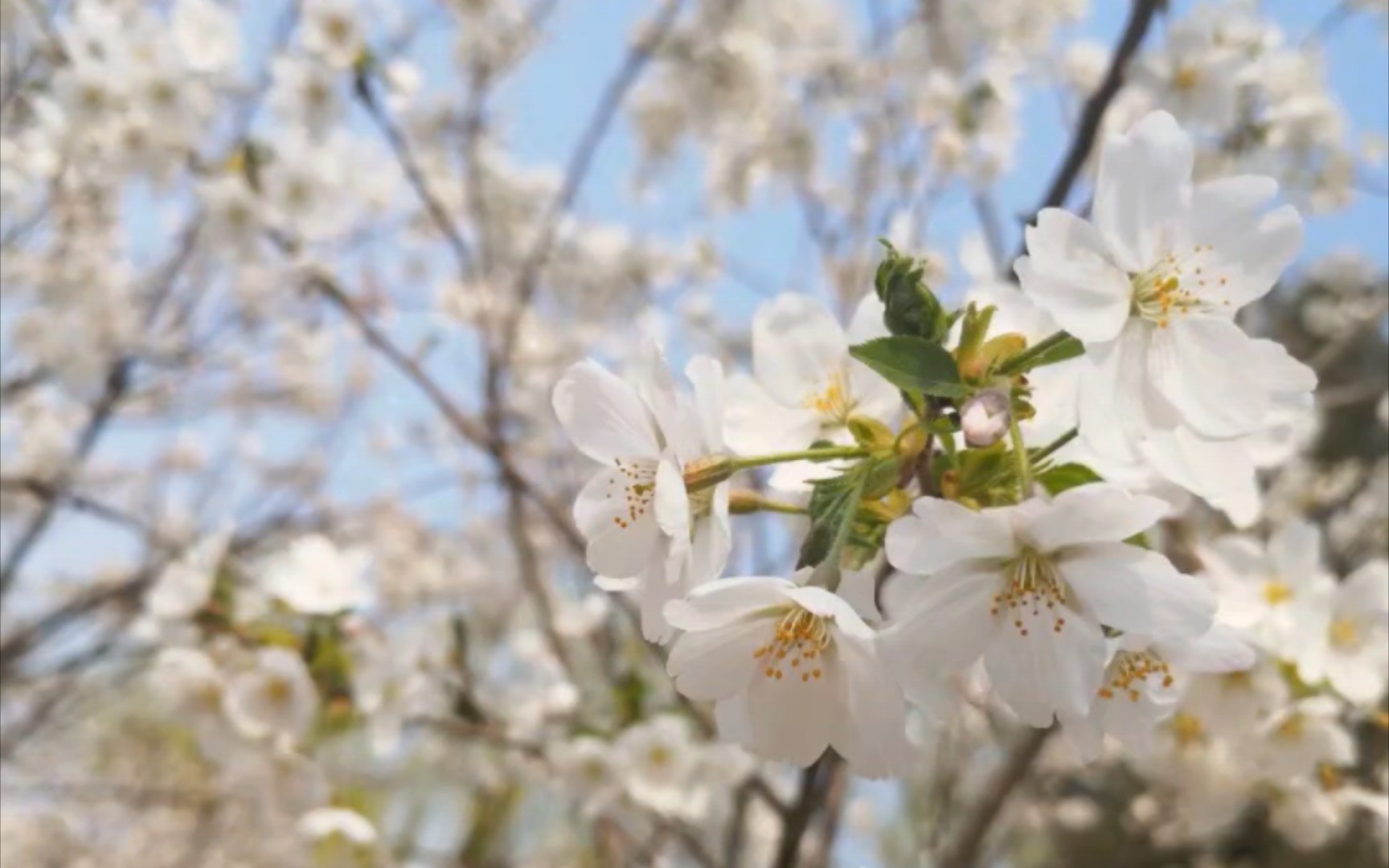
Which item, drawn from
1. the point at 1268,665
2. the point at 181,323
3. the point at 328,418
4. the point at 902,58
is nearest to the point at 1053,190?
the point at 1268,665

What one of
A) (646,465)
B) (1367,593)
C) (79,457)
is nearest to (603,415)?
(646,465)

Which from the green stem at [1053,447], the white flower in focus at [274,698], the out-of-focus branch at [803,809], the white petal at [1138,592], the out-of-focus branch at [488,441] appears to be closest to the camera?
the white petal at [1138,592]

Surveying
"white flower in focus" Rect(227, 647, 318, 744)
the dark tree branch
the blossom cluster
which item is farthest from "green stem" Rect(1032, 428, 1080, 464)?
"white flower in focus" Rect(227, 647, 318, 744)

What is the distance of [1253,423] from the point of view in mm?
585

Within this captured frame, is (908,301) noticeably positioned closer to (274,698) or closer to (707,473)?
(707,473)

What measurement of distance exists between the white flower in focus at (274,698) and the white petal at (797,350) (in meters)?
0.74

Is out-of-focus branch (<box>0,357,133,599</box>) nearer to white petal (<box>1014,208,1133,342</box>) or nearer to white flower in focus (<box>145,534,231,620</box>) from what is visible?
white flower in focus (<box>145,534,231,620</box>)

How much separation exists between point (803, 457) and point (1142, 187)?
0.21 meters

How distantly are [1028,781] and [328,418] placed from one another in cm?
251

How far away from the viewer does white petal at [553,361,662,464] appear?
0.62 metres

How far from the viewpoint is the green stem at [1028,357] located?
1.90ft

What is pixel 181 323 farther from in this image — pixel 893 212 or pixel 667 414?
pixel 667 414

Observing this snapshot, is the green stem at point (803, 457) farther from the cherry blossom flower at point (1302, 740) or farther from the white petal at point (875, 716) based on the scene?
the cherry blossom flower at point (1302, 740)

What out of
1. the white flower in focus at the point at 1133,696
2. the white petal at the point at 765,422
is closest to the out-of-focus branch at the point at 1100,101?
the white petal at the point at 765,422
